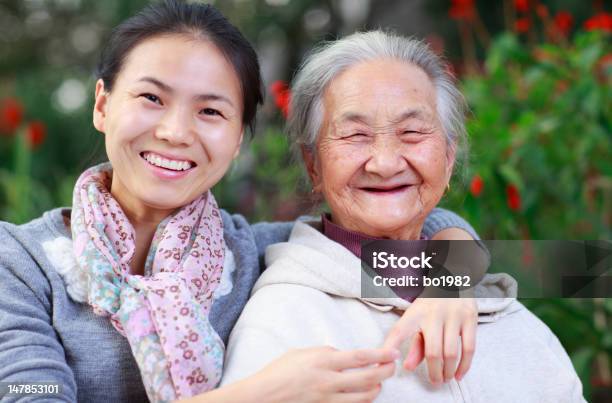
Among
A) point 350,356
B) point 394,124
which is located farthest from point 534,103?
point 350,356

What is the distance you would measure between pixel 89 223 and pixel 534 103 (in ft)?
6.97

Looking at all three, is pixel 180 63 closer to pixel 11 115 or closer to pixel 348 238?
pixel 348 238

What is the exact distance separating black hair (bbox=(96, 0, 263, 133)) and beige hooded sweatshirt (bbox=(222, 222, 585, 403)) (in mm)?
442

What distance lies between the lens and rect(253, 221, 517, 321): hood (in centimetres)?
178

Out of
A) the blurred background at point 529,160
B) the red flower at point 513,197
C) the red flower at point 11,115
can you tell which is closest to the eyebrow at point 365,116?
the blurred background at point 529,160

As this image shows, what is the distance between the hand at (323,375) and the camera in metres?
1.40

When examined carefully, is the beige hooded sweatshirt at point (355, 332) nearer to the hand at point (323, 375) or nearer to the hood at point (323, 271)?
the hood at point (323, 271)

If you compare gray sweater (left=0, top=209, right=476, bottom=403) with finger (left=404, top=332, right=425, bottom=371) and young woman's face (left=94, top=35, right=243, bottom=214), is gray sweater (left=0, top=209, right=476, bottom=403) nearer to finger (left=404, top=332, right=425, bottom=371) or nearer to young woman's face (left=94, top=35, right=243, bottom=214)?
young woman's face (left=94, top=35, right=243, bottom=214)

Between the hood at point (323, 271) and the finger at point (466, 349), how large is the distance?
18 cm

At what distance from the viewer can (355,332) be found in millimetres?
1741

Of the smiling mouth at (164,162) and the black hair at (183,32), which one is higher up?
the black hair at (183,32)

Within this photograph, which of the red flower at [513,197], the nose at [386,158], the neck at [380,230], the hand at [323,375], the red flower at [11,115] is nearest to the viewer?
the hand at [323,375]

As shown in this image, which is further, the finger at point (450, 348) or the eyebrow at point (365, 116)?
the eyebrow at point (365, 116)

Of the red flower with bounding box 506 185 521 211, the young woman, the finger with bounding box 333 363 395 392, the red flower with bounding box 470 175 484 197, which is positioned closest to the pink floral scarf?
the young woman
